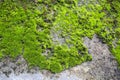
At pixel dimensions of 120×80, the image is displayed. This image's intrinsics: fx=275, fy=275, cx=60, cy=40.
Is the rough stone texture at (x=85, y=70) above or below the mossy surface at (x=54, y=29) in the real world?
below

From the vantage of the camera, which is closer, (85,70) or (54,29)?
(85,70)

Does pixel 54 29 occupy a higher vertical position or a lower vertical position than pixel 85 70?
higher

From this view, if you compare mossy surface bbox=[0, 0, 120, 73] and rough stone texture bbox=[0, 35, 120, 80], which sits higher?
mossy surface bbox=[0, 0, 120, 73]

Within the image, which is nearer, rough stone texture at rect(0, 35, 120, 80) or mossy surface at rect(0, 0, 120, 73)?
rough stone texture at rect(0, 35, 120, 80)

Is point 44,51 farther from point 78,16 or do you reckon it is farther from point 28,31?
point 78,16
